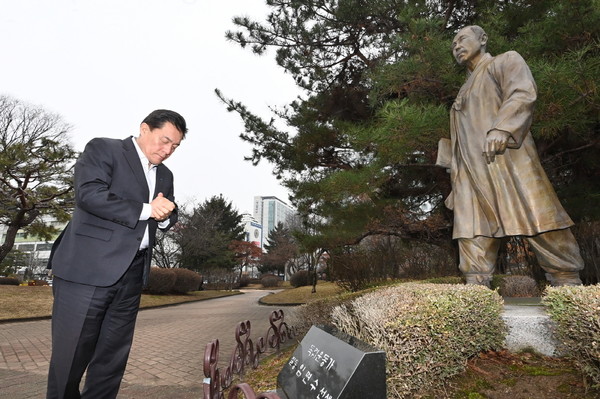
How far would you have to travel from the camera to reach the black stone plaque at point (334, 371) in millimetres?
1729

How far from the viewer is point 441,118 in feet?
15.9

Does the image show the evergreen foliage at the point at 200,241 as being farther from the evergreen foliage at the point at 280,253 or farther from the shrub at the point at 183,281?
the evergreen foliage at the point at 280,253

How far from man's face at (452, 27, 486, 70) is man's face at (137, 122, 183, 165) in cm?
312

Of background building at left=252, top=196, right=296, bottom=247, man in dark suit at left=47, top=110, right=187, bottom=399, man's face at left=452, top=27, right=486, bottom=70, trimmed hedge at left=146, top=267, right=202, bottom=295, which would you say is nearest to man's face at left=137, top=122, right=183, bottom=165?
man in dark suit at left=47, top=110, right=187, bottom=399

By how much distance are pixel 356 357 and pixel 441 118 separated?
3.96m

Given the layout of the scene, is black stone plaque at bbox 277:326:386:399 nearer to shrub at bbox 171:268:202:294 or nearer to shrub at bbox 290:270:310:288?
shrub at bbox 171:268:202:294

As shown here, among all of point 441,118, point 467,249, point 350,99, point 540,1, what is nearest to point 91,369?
point 467,249

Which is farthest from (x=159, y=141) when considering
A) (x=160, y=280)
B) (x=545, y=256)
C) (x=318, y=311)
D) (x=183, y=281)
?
(x=183, y=281)

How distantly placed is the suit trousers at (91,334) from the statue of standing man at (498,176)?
294cm

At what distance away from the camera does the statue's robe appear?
311cm

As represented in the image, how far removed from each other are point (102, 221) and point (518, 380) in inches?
115

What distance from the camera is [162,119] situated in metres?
2.03

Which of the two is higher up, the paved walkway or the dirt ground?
the dirt ground

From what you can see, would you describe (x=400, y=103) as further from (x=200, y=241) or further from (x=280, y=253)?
(x=280, y=253)
